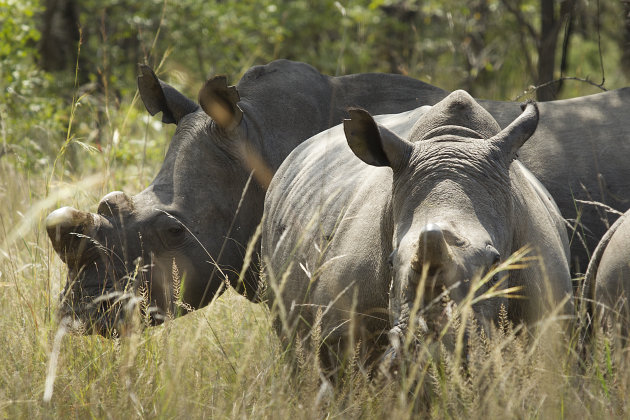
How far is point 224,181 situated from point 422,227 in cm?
278

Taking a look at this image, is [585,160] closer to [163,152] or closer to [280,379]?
[280,379]

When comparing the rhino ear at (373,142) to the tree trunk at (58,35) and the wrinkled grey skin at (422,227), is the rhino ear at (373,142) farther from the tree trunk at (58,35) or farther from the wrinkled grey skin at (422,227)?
the tree trunk at (58,35)

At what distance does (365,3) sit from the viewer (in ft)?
48.1

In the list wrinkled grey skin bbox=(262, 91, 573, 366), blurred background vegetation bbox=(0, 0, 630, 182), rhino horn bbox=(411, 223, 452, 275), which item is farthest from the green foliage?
rhino horn bbox=(411, 223, 452, 275)

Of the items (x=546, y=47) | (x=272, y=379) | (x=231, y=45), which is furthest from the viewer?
(x=231, y=45)

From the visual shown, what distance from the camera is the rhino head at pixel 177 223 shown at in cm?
536

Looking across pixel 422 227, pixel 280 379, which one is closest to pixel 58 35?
pixel 280 379

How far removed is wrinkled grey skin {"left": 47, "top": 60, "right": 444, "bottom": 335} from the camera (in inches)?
213

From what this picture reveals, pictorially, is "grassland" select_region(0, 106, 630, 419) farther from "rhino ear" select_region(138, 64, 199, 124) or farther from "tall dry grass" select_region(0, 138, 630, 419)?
"rhino ear" select_region(138, 64, 199, 124)

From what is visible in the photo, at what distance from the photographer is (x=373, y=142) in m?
3.93

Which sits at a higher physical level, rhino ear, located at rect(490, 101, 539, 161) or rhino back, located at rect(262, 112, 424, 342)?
rhino ear, located at rect(490, 101, 539, 161)

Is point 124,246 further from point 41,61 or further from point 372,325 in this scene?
point 41,61

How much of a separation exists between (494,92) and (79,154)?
468 centimetres

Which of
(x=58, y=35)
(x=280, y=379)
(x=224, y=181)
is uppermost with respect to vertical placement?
(x=58, y=35)
